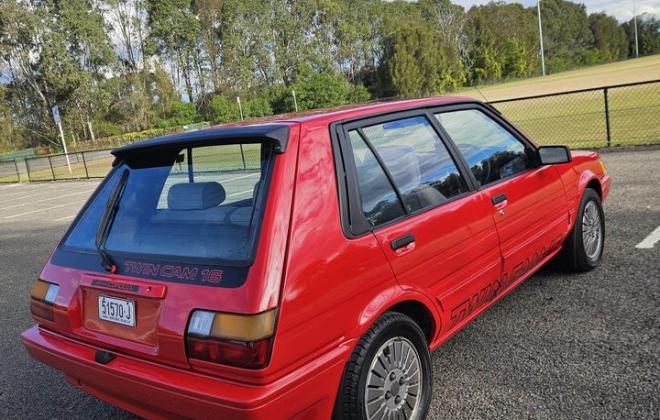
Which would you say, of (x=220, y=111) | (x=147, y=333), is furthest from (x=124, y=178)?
(x=220, y=111)

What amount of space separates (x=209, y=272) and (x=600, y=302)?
2.96 m

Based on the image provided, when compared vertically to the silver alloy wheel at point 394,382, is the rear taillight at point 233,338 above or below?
above

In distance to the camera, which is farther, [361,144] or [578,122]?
[578,122]

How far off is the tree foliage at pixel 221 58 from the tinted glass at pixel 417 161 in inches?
1922

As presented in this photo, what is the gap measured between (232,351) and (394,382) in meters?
0.86

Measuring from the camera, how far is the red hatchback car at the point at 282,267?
6.65 feet

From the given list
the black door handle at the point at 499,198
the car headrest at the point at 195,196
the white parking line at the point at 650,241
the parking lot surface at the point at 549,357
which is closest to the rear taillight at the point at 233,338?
the car headrest at the point at 195,196

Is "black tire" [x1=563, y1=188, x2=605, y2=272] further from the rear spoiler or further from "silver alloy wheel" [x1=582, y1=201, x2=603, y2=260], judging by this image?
the rear spoiler

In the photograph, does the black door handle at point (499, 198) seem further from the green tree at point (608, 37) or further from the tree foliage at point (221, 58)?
the green tree at point (608, 37)

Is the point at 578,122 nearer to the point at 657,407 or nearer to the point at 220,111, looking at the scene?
the point at 657,407

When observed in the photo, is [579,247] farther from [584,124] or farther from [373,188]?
[584,124]

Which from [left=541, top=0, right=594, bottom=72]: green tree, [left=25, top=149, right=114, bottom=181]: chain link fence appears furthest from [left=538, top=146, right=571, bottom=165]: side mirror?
[left=541, top=0, right=594, bottom=72]: green tree

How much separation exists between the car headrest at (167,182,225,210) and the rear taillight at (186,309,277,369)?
69 centimetres

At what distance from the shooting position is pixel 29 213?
13.4m
